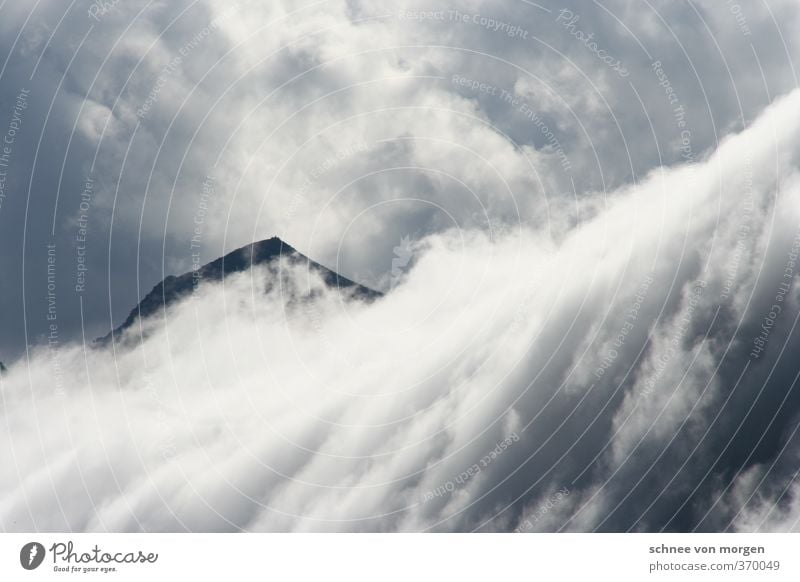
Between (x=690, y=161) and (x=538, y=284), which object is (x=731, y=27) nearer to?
(x=690, y=161)

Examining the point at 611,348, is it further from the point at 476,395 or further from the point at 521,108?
the point at 521,108

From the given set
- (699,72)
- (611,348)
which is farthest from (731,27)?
(611,348)

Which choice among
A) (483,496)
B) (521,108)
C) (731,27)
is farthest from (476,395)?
(731,27)

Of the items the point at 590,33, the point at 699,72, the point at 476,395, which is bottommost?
the point at 476,395
